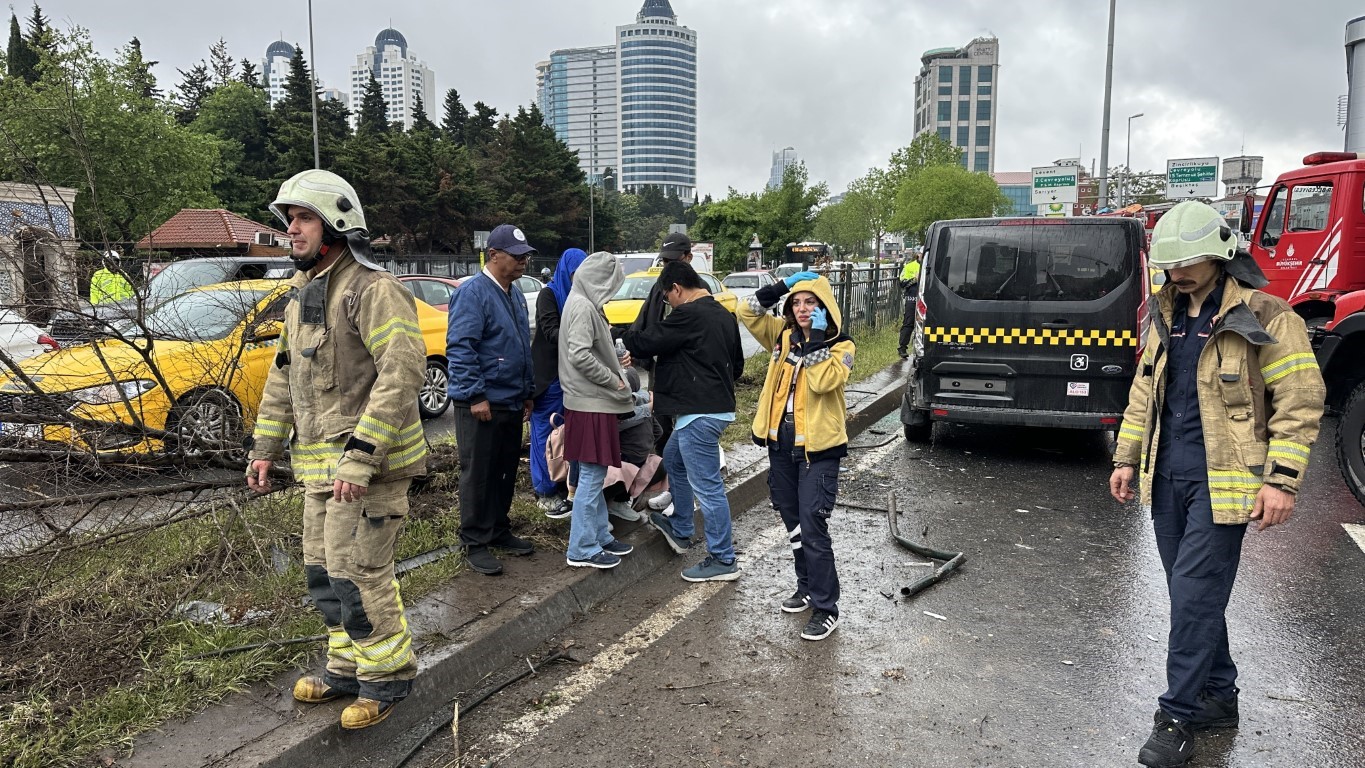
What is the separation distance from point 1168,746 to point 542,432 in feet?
11.7

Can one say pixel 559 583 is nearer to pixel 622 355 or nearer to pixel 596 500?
pixel 596 500

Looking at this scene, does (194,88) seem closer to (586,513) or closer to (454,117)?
(454,117)

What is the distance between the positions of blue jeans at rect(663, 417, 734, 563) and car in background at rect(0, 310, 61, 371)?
3.02 meters

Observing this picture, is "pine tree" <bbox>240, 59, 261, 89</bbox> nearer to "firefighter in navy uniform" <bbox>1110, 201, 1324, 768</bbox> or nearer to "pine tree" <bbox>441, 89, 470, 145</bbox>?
"pine tree" <bbox>441, 89, 470, 145</bbox>

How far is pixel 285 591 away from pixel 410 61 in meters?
209

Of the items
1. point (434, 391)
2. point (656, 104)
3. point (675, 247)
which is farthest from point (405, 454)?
point (656, 104)

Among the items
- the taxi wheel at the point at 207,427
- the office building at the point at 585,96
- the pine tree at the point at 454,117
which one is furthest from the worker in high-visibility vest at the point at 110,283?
the office building at the point at 585,96

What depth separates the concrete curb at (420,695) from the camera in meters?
2.73

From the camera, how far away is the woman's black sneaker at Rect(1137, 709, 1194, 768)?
9.21 feet

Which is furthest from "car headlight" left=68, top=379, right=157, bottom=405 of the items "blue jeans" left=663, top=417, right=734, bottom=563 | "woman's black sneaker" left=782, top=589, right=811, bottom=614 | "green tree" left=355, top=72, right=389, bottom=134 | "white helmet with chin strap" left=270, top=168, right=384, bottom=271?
"green tree" left=355, top=72, right=389, bottom=134

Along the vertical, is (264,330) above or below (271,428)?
above

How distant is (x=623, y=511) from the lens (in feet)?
17.1

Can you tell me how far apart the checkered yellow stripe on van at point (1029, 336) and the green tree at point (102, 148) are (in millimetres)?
5622

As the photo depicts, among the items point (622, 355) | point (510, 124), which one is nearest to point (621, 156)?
point (510, 124)
